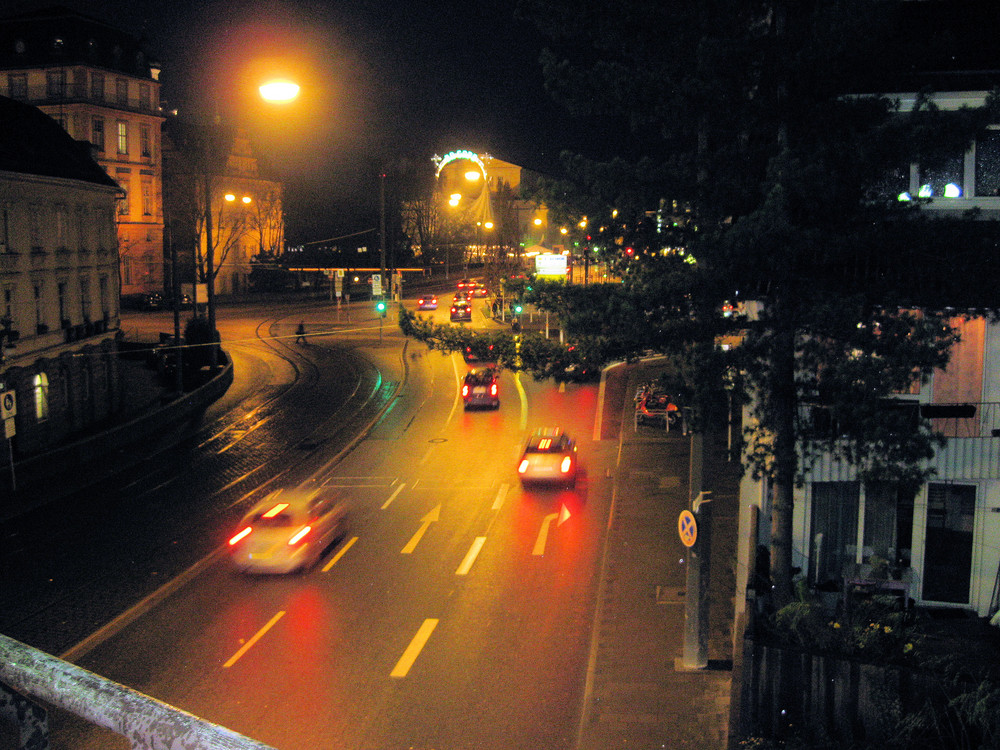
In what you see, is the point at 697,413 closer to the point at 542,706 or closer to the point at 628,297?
the point at 628,297

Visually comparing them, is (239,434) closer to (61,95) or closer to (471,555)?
(471,555)

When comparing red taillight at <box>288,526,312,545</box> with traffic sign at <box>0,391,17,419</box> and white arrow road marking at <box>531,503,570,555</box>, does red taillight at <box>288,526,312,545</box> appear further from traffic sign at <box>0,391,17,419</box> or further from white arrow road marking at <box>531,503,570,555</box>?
traffic sign at <box>0,391,17,419</box>

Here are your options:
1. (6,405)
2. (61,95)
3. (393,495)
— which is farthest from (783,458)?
(61,95)

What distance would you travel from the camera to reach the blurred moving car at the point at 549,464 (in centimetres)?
2383

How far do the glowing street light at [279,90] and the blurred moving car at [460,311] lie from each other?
4665cm

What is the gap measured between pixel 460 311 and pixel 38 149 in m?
31.8

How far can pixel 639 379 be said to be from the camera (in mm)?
40812

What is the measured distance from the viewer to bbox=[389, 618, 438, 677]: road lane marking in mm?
12609

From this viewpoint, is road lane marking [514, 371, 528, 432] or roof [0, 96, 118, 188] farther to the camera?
road lane marking [514, 371, 528, 432]

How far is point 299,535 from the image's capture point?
17406mm

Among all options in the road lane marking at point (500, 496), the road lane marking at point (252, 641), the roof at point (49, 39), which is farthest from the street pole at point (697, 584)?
the roof at point (49, 39)

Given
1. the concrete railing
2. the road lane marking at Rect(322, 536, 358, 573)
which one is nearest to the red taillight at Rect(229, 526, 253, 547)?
the road lane marking at Rect(322, 536, 358, 573)

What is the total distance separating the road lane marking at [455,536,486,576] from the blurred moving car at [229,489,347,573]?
309 centimetres

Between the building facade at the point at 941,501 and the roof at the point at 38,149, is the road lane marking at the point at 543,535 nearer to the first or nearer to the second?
the building facade at the point at 941,501
